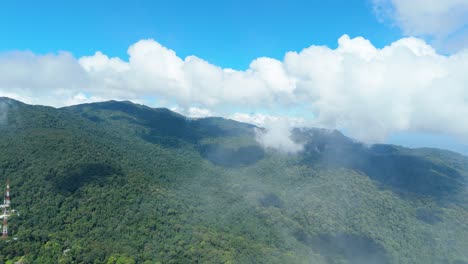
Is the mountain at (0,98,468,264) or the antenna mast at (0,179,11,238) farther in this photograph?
the mountain at (0,98,468,264)

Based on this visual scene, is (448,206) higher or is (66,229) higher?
(448,206)

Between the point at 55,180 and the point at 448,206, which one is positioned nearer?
the point at 55,180

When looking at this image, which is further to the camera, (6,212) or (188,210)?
(188,210)

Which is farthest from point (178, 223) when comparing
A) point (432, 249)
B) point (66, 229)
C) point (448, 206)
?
point (448, 206)

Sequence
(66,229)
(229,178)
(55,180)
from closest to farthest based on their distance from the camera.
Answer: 1. (66,229)
2. (55,180)
3. (229,178)

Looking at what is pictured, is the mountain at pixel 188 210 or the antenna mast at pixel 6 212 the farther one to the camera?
the mountain at pixel 188 210

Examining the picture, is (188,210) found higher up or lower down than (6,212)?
higher up

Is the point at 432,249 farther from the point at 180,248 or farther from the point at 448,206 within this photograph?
the point at 180,248

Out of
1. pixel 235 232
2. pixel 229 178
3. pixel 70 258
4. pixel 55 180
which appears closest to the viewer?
pixel 70 258
